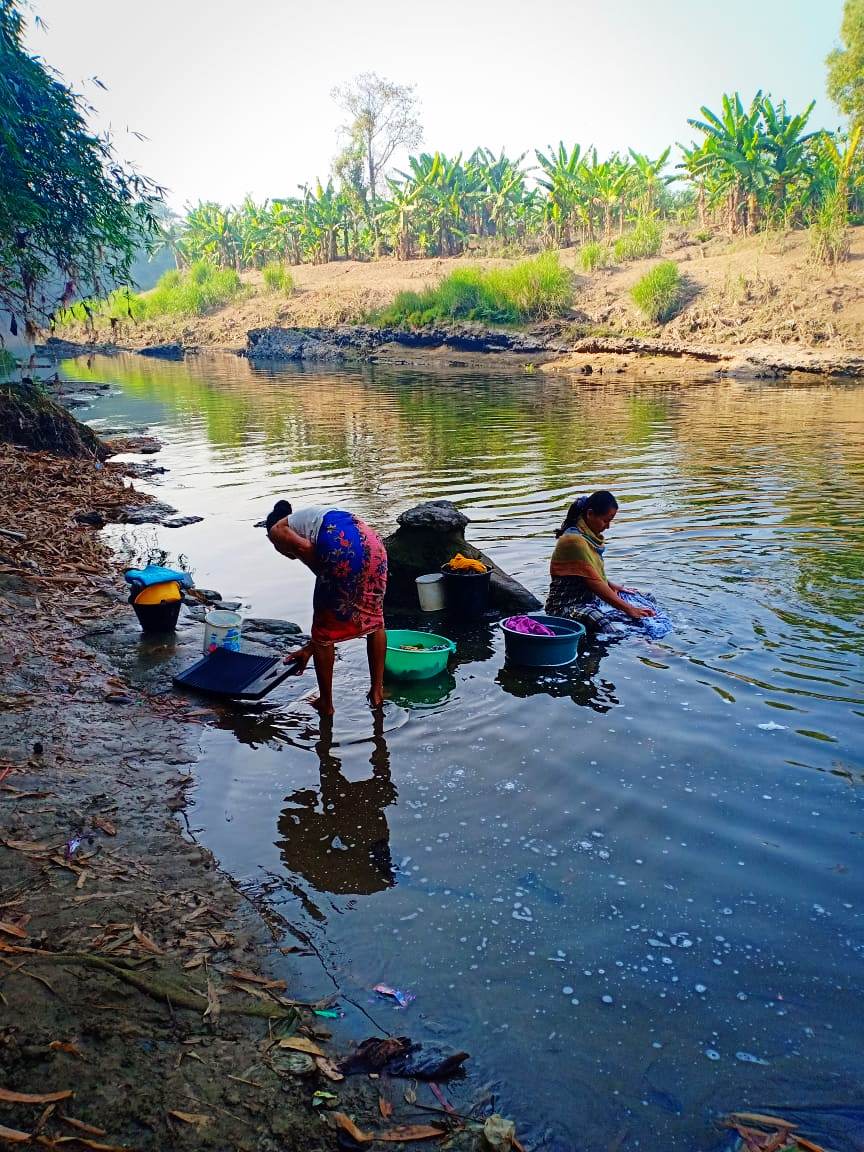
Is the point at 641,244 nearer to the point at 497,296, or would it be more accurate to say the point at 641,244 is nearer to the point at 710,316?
the point at 497,296

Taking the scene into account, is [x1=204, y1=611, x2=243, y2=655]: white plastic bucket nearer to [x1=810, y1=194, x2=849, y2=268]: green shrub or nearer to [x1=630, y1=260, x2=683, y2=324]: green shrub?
[x1=810, y1=194, x2=849, y2=268]: green shrub

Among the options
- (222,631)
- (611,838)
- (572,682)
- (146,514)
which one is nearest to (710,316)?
(146,514)

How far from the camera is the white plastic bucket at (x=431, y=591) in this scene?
777 centimetres

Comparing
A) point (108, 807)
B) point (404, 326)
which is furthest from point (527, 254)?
point (108, 807)

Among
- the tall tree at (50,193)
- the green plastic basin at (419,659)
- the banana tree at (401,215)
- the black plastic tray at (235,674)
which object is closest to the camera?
the black plastic tray at (235,674)

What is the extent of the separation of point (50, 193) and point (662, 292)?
33.0 metres

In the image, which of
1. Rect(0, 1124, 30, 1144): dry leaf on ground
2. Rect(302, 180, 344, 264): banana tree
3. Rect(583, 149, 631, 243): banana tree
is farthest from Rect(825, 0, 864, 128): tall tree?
Rect(0, 1124, 30, 1144): dry leaf on ground

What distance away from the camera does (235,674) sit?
6207 millimetres

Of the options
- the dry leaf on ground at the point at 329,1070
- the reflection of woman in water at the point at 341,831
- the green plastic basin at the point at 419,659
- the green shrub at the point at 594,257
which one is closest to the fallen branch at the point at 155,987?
the dry leaf on ground at the point at 329,1070

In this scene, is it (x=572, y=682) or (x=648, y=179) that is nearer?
(x=572, y=682)

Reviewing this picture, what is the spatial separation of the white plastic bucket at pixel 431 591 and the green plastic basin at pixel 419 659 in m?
1.23

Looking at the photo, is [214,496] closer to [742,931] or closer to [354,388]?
[742,931]

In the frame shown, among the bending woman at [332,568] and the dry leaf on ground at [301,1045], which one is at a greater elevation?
the bending woman at [332,568]

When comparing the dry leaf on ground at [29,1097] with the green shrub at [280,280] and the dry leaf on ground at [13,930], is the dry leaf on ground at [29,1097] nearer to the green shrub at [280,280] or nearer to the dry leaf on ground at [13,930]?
the dry leaf on ground at [13,930]
